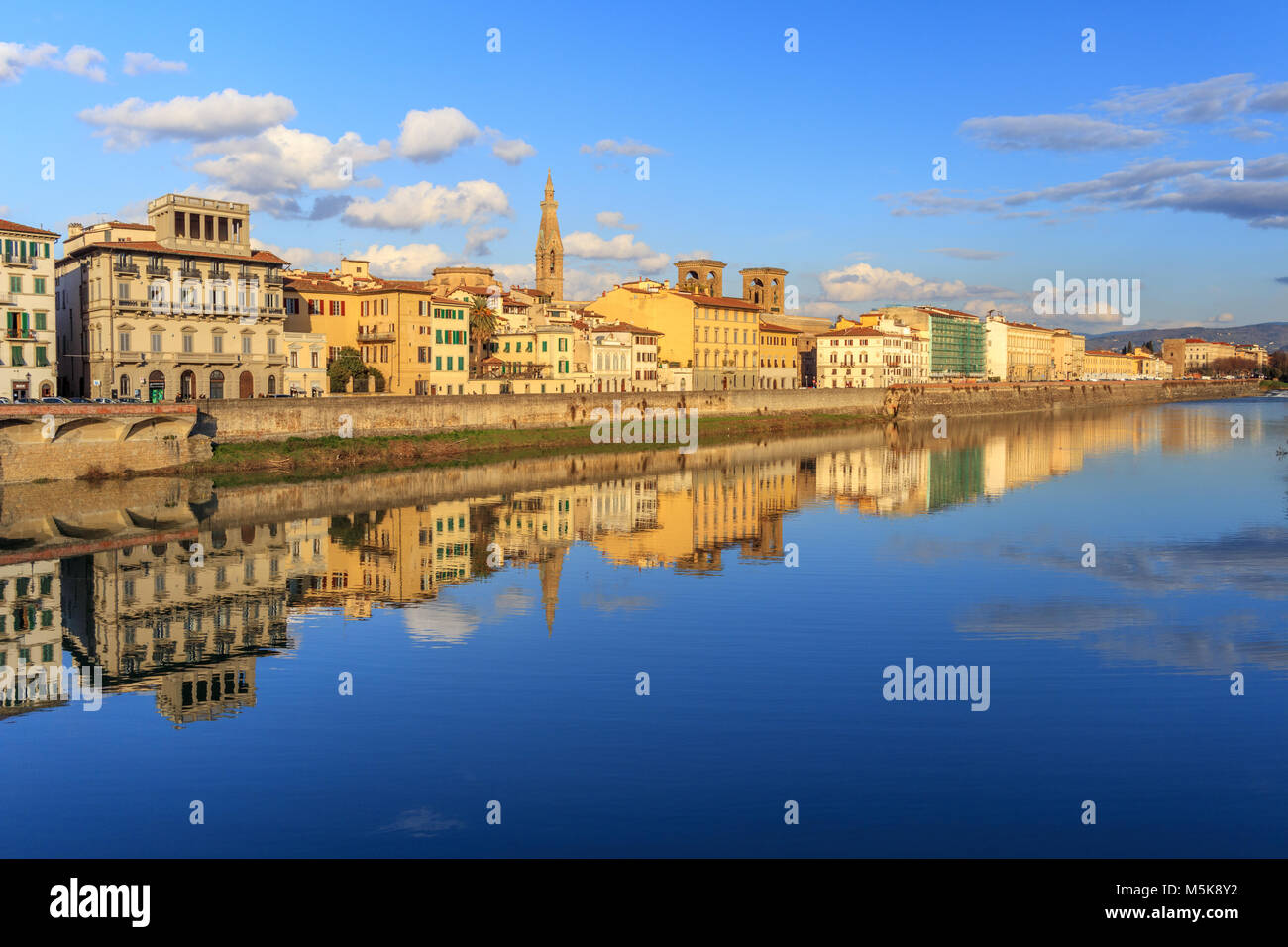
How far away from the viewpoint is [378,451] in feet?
176

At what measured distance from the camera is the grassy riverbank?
47531mm

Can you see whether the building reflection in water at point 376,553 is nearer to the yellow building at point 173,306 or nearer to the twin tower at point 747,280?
the yellow building at point 173,306

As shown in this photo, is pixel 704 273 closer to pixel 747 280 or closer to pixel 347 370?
pixel 747 280

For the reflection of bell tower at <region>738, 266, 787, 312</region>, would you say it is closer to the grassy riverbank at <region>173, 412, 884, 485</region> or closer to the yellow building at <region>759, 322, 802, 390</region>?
the yellow building at <region>759, 322, 802, 390</region>

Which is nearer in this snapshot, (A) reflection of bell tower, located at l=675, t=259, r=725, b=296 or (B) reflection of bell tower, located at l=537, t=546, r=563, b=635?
Result: (B) reflection of bell tower, located at l=537, t=546, r=563, b=635

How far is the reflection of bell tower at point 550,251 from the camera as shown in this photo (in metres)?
132

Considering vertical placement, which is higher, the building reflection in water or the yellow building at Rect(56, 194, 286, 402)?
the yellow building at Rect(56, 194, 286, 402)

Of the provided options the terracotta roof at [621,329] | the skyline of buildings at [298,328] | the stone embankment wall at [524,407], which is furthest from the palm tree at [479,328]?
the stone embankment wall at [524,407]

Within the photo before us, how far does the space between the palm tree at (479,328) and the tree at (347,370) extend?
34.2 feet
